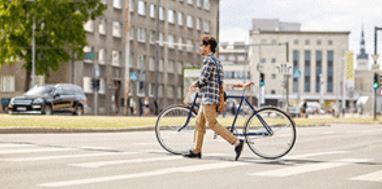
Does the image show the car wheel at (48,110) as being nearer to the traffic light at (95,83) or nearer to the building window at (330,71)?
the traffic light at (95,83)

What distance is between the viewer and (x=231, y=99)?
1330 centimetres

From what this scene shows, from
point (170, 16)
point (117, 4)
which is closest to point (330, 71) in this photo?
point (170, 16)

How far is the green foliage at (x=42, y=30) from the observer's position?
54.2 metres

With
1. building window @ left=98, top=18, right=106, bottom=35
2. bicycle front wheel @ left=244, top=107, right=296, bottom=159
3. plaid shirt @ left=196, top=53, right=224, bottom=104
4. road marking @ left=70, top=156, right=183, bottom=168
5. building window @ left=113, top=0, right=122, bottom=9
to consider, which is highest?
building window @ left=113, top=0, right=122, bottom=9

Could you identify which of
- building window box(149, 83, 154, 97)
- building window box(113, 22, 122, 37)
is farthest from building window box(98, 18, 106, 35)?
building window box(149, 83, 154, 97)

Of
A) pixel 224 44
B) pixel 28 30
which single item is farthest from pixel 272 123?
pixel 224 44

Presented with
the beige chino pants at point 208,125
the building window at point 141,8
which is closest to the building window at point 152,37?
the building window at point 141,8

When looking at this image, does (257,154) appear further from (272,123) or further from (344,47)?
(344,47)

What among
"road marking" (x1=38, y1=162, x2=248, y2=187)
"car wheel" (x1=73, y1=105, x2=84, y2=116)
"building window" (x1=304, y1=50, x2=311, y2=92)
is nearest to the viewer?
"road marking" (x1=38, y1=162, x2=248, y2=187)

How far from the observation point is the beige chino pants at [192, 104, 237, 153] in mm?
12516

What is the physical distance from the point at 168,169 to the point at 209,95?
219 centimetres

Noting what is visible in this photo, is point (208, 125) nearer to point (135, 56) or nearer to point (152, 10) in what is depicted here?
point (135, 56)

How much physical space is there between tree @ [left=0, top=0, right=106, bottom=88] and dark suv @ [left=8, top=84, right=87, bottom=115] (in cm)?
716

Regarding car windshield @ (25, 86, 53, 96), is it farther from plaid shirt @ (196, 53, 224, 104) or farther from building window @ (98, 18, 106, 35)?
plaid shirt @ (196, 53, 224, 104)
